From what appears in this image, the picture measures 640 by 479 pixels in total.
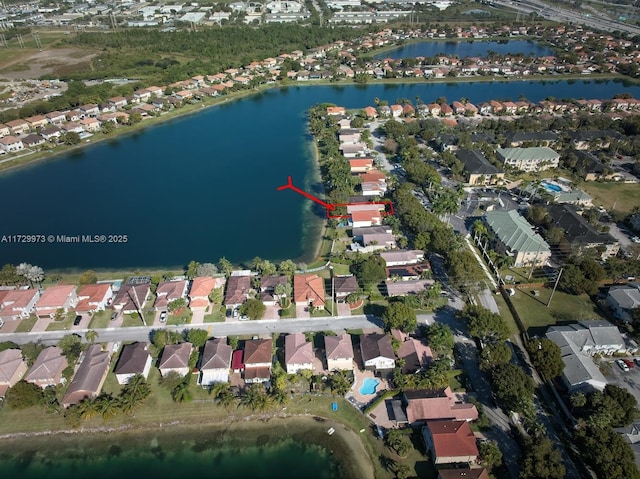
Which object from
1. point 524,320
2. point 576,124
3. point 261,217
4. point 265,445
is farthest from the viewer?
point 576,124

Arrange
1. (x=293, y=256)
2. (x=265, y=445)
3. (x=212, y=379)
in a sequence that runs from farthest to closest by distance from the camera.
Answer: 1. (x=293, y=256)
2. (x=212, y=379)
3. (x=265, y=445)

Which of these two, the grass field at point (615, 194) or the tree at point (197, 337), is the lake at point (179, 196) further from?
the grass field at point (615, 194)

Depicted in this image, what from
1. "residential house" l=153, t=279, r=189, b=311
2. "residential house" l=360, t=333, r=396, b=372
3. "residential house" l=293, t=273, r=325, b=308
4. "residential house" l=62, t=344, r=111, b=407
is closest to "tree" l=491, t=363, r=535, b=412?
"residential house" l=360, t=333, r=396, b=372

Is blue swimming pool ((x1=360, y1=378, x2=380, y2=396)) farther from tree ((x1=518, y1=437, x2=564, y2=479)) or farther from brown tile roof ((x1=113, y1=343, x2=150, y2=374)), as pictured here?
brown tile roof ((x1=113, y1=343, x2=150, y2=374))

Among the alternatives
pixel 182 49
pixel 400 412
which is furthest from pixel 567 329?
pixel 182 49

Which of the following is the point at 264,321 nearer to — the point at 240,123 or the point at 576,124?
the point at 240,123

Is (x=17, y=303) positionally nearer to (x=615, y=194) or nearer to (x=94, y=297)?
(x=94, y=297)
